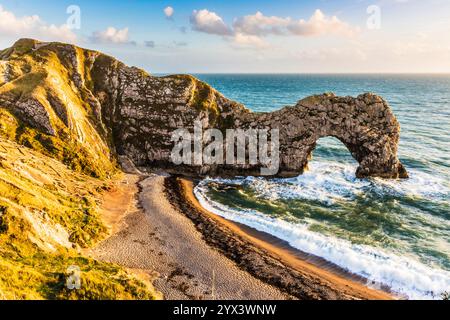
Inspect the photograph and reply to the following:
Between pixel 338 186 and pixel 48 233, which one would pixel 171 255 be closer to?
pixel 48 233

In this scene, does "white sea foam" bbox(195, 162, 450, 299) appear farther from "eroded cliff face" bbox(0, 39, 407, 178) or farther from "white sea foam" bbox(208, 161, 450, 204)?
"eroded cliff face" bbox(0, 39, 407, 178)

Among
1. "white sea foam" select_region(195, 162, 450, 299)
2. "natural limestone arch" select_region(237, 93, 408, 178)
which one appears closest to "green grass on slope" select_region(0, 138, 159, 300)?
"white sea foam" select_region(195, 162, 450, 299)

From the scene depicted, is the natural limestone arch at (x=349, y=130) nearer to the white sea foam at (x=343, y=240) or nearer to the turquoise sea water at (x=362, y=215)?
the white sea foam at (x=343, y=240)

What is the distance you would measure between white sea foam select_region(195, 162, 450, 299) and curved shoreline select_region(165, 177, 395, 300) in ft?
4.50

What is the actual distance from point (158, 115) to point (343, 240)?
121ft

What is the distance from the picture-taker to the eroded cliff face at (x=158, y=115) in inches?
2096

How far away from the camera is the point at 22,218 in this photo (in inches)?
1128

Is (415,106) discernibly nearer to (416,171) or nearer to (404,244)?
(416,171)

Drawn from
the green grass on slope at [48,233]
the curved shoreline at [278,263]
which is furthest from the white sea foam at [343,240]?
the green grass on slope at [48,233]

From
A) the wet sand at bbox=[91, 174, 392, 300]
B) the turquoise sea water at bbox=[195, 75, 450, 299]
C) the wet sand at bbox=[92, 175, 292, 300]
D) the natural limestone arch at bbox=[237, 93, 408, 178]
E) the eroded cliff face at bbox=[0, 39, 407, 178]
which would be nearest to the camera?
the wet sand at bbox=[92, 175, 292, 300]

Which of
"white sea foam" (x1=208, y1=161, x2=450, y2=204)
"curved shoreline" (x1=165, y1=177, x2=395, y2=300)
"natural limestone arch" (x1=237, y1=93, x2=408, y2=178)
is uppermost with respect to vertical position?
"natural limestone arch" (x1=237, y1=93, x2=408, y2=178)

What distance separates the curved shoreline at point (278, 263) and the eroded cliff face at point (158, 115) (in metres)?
18.5

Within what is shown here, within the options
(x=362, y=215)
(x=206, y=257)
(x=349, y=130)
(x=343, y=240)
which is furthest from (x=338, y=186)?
(x=206, y=257)

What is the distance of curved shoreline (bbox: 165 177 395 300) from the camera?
28844 mm
